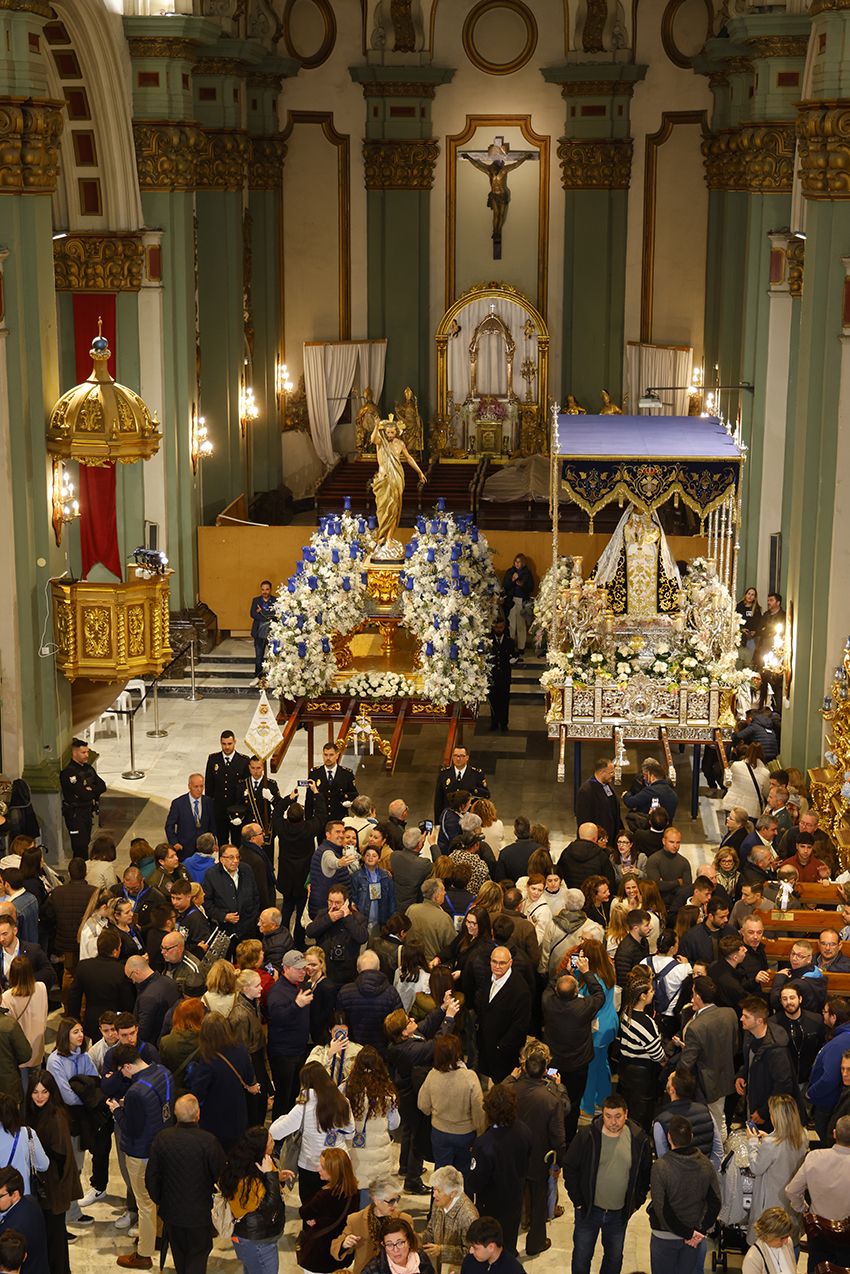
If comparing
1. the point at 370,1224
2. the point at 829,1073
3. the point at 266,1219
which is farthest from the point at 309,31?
the point at 370,1224

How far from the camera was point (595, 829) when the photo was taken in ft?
44.4

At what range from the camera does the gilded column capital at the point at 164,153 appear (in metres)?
21.6

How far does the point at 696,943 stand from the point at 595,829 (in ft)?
6.15

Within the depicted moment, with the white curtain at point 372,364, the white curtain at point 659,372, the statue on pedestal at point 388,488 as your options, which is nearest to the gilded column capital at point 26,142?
the statue on pedestal at point 388,488

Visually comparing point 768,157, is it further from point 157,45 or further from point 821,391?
point 157,45

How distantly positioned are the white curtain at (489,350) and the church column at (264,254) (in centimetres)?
319

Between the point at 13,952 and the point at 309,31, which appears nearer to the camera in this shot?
the point at 13,952

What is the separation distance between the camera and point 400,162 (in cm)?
3025

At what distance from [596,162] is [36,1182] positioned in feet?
75.8

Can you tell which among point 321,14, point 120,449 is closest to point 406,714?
point 120,449

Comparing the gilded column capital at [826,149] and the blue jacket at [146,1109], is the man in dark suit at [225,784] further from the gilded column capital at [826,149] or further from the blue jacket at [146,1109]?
the gilded column capital at [826,149]

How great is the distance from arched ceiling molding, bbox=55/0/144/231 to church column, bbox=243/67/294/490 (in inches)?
288

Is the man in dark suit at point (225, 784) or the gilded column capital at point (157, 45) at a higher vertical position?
the gilded column capital at point (157, 45)

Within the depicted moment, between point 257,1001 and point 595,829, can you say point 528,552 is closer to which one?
point 595,829
